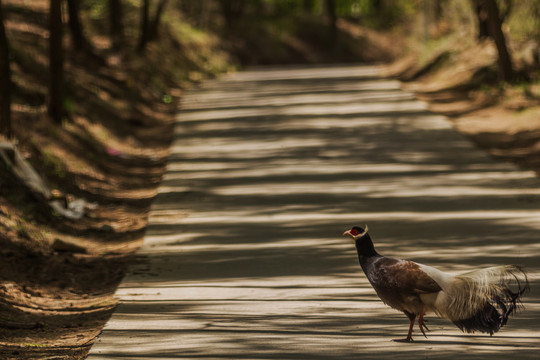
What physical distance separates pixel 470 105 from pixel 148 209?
14.2 meters

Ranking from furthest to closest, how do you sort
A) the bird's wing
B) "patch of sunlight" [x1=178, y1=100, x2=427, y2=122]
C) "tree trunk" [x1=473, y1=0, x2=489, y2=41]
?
"tree trunk" [x1=473, y1=0, x2=489, y2=41]
"patch of sunlight" [x1=178, y1=100, x2=427, y2=122]
the bird's wing

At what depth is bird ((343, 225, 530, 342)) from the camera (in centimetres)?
632

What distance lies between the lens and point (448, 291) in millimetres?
6426

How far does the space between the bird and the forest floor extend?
2685mm

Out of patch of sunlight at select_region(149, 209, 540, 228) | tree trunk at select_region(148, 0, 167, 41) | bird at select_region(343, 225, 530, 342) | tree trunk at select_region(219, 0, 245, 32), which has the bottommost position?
tree trunk at select_region(219, 0, 245, 32)

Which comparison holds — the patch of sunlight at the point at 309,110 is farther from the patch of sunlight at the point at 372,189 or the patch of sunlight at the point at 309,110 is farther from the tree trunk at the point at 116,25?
the patch of sunlight at the point at 372,189

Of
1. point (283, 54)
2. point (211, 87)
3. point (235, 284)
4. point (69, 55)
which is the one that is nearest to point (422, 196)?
point (235, 284)

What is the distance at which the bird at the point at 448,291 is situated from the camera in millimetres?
6316

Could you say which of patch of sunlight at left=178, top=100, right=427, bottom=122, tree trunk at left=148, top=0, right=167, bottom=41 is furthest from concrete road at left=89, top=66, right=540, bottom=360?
tree trunk at left=148, top=0, right=167, bottom=41

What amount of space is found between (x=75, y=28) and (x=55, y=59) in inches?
391

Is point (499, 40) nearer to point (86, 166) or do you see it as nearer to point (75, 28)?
point (75, 28)

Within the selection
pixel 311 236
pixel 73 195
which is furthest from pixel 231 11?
pixel 311 236

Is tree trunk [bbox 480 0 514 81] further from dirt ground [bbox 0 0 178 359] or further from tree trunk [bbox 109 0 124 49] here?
tree trunk [bbox 109 0 124 49]

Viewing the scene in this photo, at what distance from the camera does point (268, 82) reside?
41062 millimetres
